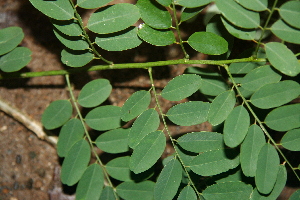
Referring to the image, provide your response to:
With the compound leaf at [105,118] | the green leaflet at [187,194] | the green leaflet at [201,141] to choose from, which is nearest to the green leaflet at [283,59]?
the green leaflet at [201,141]

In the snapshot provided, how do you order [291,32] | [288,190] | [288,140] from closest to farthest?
1. [291,32]
2. [288,140]
3. [288,190]

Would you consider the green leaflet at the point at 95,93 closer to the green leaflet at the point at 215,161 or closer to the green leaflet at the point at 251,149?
the green leaflet at the point at 215,161

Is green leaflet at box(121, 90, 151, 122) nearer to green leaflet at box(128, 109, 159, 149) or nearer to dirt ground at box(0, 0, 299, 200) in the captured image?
green leaflet at box(128, 109, 159, 149)

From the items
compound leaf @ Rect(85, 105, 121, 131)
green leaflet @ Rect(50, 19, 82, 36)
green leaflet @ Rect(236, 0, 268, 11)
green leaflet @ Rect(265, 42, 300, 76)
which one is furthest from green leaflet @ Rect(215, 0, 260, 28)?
compound leaf @ Rect(85, 105, 121, 131)

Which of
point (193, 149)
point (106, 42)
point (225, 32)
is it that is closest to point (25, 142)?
point (106, 42)

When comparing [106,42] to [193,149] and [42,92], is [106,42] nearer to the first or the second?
[193,149]

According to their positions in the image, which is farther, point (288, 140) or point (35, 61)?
point (35, 61)
